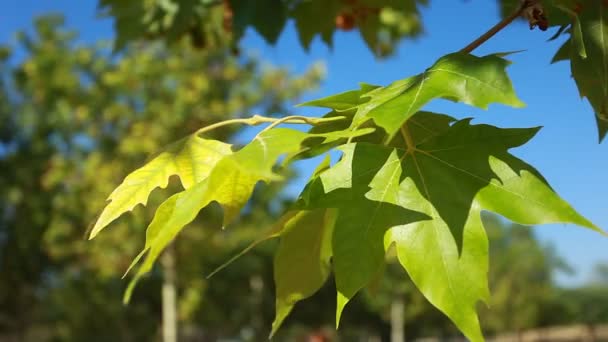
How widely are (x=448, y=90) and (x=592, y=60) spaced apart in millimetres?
263

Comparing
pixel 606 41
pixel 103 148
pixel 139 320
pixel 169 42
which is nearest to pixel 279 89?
pixel 103 148

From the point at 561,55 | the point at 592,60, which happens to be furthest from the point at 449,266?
the point at 561,55

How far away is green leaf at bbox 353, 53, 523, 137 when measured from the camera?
0.51 m

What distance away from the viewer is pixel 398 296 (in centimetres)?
2362

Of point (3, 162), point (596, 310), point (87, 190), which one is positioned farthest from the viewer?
point (596, 310)

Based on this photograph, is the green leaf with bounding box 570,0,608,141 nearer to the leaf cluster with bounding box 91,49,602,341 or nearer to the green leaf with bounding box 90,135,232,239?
the leaf cluster with bounding box 91,49,602,341

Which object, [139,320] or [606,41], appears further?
[139,320]

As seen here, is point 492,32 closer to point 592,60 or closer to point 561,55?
point 592,60

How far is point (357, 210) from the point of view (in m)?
0.58

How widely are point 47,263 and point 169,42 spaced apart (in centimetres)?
1908

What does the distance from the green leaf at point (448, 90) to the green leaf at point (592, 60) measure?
0.64 ft

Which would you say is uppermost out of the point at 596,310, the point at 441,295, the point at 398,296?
the point at 441,295

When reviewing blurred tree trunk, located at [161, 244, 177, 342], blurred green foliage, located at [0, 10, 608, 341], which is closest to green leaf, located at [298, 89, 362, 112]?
blurred green foliage, located at [0, 10, 608, 341]

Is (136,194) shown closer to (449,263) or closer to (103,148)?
(449,263)
